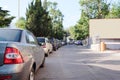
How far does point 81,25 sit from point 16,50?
75.0 metres

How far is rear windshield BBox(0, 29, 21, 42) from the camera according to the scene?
884 centimetres

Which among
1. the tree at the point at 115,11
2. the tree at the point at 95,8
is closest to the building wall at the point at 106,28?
the tree at the point at 95,8

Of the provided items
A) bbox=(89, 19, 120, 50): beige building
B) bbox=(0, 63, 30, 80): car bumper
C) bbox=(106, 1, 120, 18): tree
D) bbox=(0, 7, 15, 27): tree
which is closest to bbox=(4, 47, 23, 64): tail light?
bbox=(0, 63, 30, 80): car bumper

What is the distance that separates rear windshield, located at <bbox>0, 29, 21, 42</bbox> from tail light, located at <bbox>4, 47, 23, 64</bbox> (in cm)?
132

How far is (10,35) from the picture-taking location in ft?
29.8

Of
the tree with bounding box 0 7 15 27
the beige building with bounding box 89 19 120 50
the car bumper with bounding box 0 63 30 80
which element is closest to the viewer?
the car bumper with bounding box 0 63 30 80

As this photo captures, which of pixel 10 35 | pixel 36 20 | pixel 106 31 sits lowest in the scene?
pixel 10 35

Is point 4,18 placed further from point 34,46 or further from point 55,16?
point 55,16

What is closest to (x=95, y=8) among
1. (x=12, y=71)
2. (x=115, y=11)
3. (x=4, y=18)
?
(x=115, y=11)

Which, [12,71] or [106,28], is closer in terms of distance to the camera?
[12,71]

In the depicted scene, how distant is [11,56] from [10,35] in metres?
1.81

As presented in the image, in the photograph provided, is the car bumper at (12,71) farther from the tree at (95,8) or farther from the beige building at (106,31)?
the tree at (95,8)

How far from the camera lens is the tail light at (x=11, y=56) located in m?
7.31

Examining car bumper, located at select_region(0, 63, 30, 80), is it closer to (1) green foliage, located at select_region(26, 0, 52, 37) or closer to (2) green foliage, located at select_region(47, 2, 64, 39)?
(1) green foliage, located at select_region(26, 0, 52, 37)
